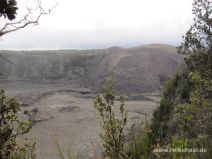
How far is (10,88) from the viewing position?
46.8 meters

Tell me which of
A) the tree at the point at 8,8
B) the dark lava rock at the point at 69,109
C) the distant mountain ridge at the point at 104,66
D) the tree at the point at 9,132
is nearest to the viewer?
the tree at the point at 8,8

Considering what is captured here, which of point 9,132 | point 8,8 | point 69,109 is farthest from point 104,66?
point 8,8

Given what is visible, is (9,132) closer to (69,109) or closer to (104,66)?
(69,109)

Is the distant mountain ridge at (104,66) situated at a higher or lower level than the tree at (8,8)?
lower

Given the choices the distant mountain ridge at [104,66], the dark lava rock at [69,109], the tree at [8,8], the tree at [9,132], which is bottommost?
the dark lava rock at [69,109]

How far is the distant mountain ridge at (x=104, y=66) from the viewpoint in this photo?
154ft

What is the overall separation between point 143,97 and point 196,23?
29168 mm

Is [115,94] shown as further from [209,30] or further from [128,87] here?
[128,87]

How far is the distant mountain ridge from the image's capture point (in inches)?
1849

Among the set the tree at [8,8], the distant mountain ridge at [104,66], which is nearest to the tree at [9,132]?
the tree at [8,8]

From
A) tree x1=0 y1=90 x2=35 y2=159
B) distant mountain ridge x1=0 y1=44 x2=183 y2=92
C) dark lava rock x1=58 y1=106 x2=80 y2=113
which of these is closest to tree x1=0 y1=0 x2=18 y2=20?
tree x1=0 y1=90 x2=35 y2=159

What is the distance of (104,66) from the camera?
171 feet

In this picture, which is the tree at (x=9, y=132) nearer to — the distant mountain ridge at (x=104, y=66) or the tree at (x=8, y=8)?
the tree at (x=8, y=8)

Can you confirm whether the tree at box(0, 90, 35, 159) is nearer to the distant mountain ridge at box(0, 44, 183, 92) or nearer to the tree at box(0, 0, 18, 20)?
the tree at box(0, 0, 18, 20)
